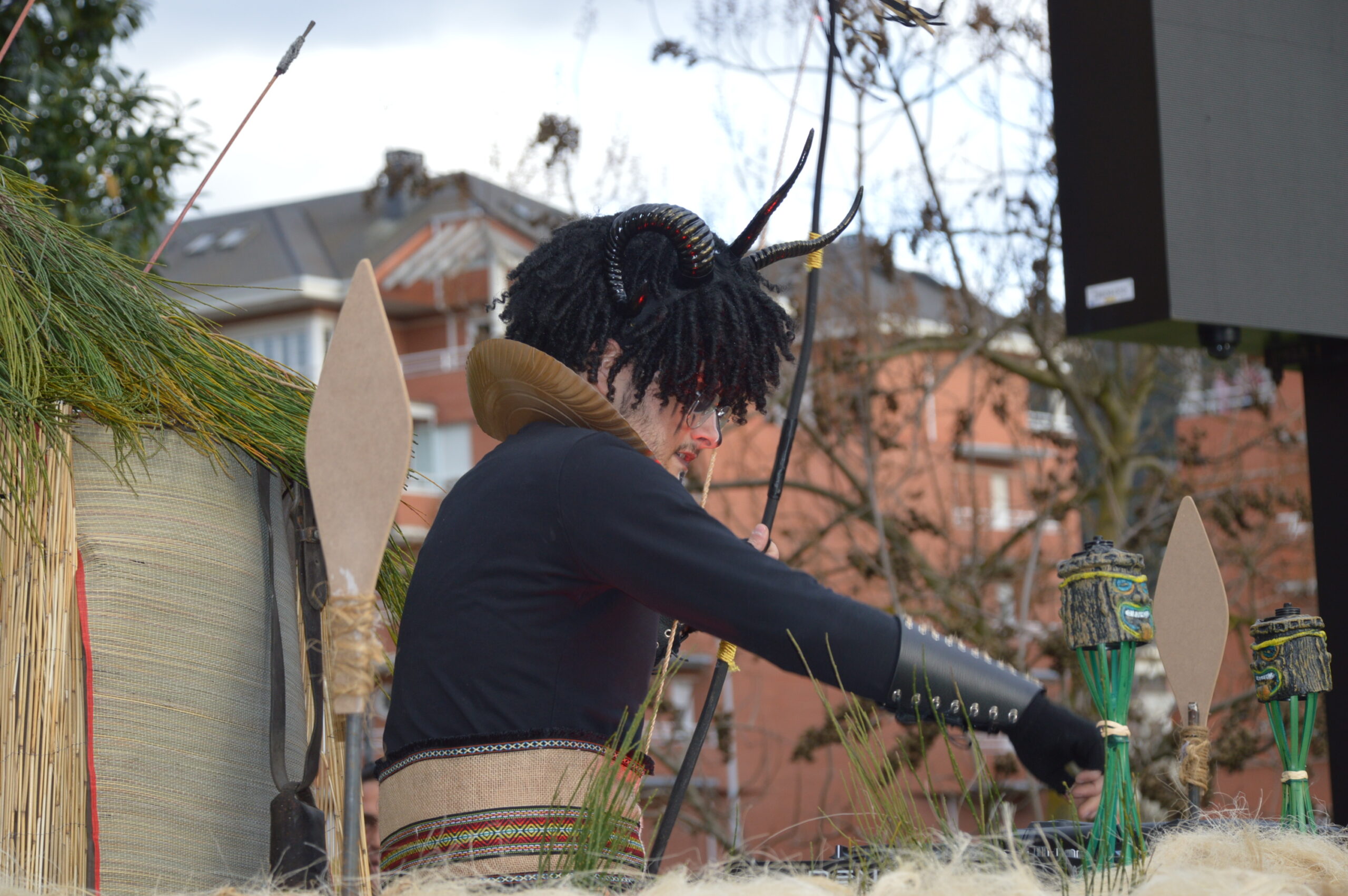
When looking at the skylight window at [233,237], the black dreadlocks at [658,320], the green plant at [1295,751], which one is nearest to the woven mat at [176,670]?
the black dreadlocks at [658,320]

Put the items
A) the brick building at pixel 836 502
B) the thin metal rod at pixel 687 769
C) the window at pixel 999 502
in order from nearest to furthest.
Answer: the thin metal rod at pixel 687 769, the brick building at pixel 836 502, the window at pixel 999 502

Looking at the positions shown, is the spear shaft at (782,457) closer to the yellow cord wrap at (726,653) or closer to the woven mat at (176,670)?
the yellow cord wrap at (726,653)

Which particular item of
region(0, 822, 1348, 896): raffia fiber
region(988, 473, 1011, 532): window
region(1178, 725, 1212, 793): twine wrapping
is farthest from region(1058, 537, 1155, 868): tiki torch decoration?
region(988, 473, 1011, 532): window

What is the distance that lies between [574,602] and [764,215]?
465 mm

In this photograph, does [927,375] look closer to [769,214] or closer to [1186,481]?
[1186,481]

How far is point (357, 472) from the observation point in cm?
107

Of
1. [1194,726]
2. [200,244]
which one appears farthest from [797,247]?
[200,244]

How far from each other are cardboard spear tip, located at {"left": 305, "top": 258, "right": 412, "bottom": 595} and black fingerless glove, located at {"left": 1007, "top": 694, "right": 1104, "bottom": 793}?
0.65 metres

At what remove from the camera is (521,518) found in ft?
4.69

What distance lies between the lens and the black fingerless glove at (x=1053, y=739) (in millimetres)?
1348

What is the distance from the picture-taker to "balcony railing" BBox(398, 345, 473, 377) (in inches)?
721

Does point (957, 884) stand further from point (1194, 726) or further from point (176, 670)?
point (176, 670)

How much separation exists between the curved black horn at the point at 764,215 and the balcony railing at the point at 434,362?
16.3m

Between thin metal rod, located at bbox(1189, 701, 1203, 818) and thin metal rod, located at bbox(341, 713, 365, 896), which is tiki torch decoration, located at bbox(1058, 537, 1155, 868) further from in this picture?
thin metal rod, located at bbox(341, 713, 365, 896)
